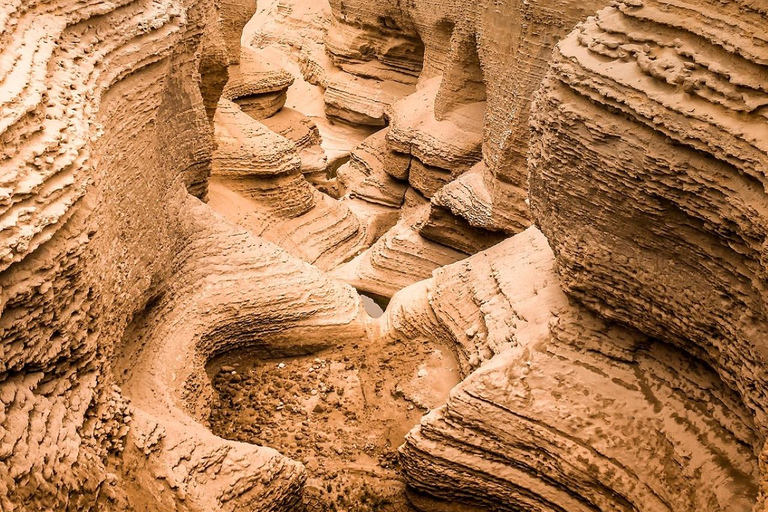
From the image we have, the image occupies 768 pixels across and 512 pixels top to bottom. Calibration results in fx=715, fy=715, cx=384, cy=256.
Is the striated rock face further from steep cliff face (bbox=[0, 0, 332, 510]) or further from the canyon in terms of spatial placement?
steep cliff face (bbox=[0, 0, 332, 510])

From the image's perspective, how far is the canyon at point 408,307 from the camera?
2.68 meters

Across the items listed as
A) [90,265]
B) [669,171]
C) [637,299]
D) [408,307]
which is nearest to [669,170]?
[669,171]

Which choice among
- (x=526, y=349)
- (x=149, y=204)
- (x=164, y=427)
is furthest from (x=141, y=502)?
(x=526, y=349)

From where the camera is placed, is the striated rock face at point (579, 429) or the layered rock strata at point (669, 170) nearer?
the layered rock strata at point (669, 170)

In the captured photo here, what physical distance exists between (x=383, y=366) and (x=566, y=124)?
2.57m

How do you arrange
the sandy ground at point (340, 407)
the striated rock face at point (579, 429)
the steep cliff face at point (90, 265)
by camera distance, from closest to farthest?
1. the steep cliff face at point (90, 265)
2. the striated rock face at point (579, 429)
3. the sandy ground at point (340, 407)

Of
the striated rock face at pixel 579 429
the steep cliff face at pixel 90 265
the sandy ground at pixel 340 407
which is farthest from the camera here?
the sandy ground at pixel 340 407

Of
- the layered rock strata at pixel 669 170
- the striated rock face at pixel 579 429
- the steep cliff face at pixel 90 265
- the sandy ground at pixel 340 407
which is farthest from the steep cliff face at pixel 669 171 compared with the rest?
the steep cliff face at pixel 90 265

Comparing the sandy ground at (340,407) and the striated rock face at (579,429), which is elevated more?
the striated rock face at (579,429)

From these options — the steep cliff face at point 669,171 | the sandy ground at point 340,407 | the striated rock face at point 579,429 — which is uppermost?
the steep cliff face at point 669,171

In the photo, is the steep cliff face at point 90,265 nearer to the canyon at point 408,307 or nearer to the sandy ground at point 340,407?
the canyon at point 408,307

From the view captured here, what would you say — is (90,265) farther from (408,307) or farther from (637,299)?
(408,307)

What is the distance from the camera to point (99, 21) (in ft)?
12.4

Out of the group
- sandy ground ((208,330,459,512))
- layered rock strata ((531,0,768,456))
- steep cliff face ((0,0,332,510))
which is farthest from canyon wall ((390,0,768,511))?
steep cliff face ((0,0,332,510))
